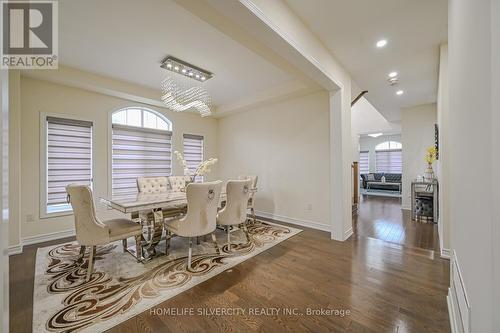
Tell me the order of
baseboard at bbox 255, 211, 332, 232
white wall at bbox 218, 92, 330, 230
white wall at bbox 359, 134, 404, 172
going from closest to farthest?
baseboard at bbox 255, 211, 332, 232 → white wall at bbox 218, 92, 330, 230 → white wall at bbox 359, 134, 404, 172

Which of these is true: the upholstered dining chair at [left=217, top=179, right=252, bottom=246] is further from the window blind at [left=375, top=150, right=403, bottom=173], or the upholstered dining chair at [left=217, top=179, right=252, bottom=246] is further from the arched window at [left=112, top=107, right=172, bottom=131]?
the window blind at [left=375, top=150, right=403, bottom=173]

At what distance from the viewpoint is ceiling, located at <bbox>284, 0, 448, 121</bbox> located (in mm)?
2049

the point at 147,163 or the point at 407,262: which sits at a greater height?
the point at 147,163

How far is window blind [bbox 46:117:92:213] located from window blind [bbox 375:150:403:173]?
11564 mm

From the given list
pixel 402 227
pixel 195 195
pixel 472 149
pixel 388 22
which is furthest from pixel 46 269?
pixel 402 227

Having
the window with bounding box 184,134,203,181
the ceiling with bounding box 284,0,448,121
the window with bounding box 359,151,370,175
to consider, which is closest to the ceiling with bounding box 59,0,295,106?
the ceiling with bounding box 284,0,448,121

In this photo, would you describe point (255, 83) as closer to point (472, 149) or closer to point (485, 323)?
point (472, 149)

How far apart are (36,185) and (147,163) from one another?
183cm

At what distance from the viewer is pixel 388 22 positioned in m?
2.27

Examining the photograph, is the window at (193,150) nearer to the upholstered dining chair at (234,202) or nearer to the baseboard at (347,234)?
the upholstered dining chair at (234,202)

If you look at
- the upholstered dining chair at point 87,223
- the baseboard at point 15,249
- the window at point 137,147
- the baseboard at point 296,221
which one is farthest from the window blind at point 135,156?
the baseboard at point 296,221

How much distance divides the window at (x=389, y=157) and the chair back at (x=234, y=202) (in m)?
9.73

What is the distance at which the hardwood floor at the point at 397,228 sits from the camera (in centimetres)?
320

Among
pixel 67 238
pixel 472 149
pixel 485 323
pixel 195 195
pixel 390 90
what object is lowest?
pixel 67 238
